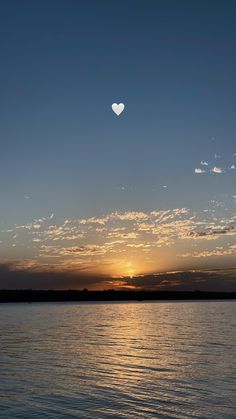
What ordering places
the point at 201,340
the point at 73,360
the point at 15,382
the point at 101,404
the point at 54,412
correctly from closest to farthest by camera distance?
the point at 54,412 < the point at 101,404 < the point at 15,382 < the point at 73,360 < the point at 201,340

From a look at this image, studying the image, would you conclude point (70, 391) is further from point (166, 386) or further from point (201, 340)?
point (201, 340)

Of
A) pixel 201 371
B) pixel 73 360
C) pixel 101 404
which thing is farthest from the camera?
pixel 73 360

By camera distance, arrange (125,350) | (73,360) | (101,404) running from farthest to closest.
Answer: (125,350) < (73,360) < (101,404)

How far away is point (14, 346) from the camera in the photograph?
173 ft

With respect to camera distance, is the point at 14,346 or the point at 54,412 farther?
the point at 14,346

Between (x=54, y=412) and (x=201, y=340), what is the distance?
38962mm

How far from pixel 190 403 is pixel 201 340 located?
34.9 metres

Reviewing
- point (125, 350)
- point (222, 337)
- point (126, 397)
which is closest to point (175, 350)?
point (125, 350)

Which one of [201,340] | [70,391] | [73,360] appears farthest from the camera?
Result: [201,340]

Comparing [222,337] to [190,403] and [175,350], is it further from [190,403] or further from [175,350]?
[190,403]

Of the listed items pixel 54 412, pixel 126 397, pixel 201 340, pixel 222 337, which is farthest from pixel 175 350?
pixel 54 412

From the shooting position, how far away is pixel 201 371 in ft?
118

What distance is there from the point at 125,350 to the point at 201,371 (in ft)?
48.7

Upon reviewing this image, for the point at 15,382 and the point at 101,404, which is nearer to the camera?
the point at 101,404
